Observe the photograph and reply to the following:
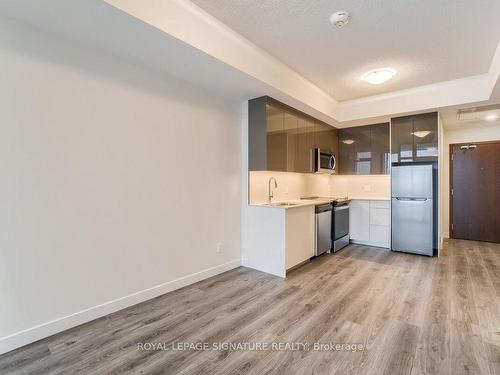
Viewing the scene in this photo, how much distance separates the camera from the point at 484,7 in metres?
2.19

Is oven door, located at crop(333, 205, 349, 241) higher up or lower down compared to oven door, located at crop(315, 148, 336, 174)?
lower down

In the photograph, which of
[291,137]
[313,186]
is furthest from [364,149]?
[291,137]

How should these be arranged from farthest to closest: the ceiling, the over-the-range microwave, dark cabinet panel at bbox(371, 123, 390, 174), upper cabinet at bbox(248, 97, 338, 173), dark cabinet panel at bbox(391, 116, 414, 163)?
dark cabinet panel at bbox(371, 123, 390, 174), the over-the-range microwave, dark cabinet panel at bbox(391, 116, 414, 163), upper cabinet at bbox(248, 97, 338, 173), the ceiling

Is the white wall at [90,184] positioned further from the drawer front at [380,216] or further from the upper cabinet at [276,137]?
the drawer front at [380,216]

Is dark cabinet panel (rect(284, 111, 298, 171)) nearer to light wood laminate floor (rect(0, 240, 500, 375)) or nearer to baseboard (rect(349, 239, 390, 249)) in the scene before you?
light wood laminate floor (rect(0, 240, 500, 375))

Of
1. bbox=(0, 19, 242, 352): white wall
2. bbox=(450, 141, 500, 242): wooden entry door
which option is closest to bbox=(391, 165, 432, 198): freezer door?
bbox=(450, 141, 500, 242): wooden entry door

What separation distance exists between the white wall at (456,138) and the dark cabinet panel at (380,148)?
1613 millimetres

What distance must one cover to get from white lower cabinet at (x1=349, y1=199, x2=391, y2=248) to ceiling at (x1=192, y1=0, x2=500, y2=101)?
86.8 inches

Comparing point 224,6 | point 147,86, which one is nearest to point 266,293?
point 147,86

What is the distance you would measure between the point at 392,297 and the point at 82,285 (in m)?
3.08

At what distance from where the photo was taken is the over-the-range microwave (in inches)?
178

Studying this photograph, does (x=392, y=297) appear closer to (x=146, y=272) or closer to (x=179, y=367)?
(x=179, y=367)

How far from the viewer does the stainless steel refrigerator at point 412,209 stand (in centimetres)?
421

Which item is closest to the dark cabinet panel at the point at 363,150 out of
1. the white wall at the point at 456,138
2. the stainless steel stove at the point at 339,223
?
the stainless steel stove at the point at 339,223
